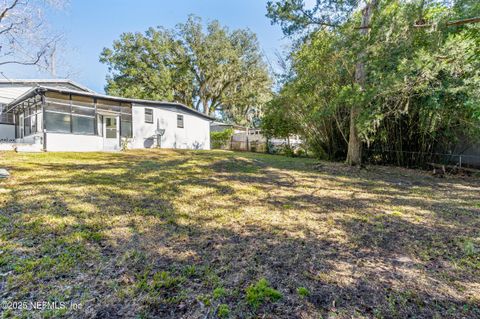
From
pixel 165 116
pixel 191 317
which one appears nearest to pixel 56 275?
pixel 191 317

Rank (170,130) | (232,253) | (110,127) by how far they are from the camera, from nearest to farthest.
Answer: (232,253) → (110,127) → (170,130)

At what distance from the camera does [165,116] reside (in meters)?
14.1

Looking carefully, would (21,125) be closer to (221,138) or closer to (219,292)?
(221,138)

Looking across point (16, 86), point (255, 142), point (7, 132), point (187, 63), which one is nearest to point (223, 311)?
point (255, 142)

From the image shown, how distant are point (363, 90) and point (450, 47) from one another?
1951 mm

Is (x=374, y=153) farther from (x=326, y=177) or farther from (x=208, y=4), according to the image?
(x=208, y=4)

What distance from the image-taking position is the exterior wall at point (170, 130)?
510 inches

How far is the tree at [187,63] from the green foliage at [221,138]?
3.76 meters

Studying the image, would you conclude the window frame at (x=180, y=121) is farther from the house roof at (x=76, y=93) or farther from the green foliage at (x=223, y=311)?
the green foliage at (x=223, y=311)

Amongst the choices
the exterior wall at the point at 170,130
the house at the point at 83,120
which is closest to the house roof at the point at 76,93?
the house at the point at 83,120

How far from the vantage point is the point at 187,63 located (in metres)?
20.0

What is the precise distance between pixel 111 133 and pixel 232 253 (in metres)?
11.7

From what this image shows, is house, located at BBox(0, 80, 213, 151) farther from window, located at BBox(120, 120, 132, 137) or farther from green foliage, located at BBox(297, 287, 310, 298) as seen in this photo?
green foliage, located at BBox(297, 287, 310, 298)

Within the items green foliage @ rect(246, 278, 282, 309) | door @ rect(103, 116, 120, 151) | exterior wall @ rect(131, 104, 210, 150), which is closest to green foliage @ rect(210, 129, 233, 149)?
exterior wall @ rect(131, 104, 210, 150)
